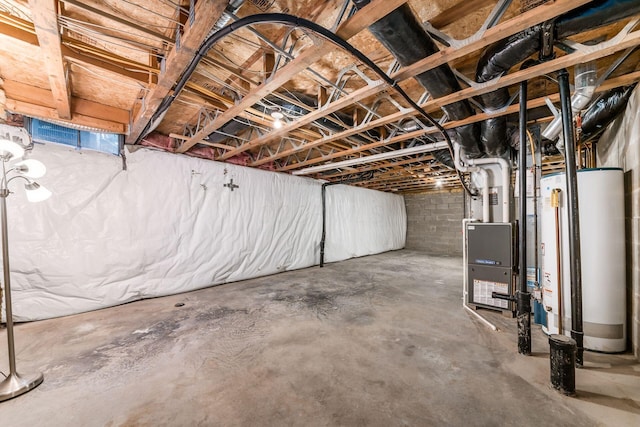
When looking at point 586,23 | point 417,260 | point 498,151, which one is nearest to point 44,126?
point 586,23

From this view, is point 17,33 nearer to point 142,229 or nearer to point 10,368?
point 10,368

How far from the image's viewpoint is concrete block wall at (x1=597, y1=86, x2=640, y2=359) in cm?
182

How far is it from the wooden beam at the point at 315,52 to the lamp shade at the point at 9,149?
1.40 meters

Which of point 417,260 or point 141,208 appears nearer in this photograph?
point 141,208

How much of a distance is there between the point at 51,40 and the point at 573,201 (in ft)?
11.6

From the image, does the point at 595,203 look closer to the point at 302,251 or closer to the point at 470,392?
the point at 470,392

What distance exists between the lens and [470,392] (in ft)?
5.03

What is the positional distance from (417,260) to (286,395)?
5754 mm

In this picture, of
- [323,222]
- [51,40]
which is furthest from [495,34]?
[323,222]

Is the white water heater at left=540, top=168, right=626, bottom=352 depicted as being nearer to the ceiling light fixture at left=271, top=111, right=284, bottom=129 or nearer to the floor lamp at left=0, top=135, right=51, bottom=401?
the ceiling light fixture at left=271, top=111, right=284, bottom=129

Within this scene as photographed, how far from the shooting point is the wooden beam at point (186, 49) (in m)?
1.19

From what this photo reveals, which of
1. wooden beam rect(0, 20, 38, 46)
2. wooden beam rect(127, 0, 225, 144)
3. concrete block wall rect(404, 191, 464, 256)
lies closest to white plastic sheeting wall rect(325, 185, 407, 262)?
concrete block wall rect(404, 191, 464, 256)

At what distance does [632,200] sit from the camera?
1.92m

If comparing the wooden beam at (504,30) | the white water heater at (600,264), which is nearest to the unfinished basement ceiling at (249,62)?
the wooden beam at (504,30)
